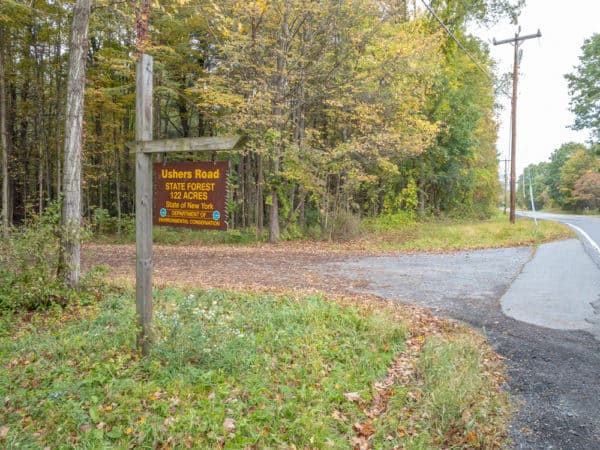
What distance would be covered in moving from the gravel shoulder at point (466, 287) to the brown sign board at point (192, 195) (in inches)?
102

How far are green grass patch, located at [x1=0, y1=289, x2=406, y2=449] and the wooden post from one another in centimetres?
28

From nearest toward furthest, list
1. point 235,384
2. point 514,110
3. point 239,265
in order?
point 235,384, point 239,265, point 514,110

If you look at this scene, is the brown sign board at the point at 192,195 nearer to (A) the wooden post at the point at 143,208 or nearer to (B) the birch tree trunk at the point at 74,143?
(A) the wooden post at the point at 143,208

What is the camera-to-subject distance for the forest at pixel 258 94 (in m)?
14.5

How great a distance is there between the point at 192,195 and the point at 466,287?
19.9ft

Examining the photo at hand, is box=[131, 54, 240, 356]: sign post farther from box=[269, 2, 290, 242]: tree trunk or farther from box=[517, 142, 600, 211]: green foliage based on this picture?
box=[517, 142, 600, 211]: green foliage

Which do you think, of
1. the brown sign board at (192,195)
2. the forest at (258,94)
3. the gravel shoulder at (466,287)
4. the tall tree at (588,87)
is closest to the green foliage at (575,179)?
→ the tall tree at (588,87)

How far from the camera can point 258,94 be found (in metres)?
14.4

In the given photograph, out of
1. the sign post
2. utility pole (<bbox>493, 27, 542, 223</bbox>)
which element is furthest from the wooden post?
utility pole (<bbox>493, 27, 542, 223</bbox>)

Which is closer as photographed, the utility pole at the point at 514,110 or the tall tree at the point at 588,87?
the utility pole at the point at 514,110

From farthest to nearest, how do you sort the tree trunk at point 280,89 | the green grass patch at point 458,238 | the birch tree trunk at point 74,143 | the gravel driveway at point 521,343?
the green grass patch at point 458,238 → the tree trunk at point 280,89 → the birch tree trunk at point 74,143 → the gravel driveway at point 521,343

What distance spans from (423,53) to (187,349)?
16.8 m

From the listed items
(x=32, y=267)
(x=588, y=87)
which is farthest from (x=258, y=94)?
(x=588, y=87)

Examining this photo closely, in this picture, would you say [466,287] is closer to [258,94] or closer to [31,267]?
[31,267]
